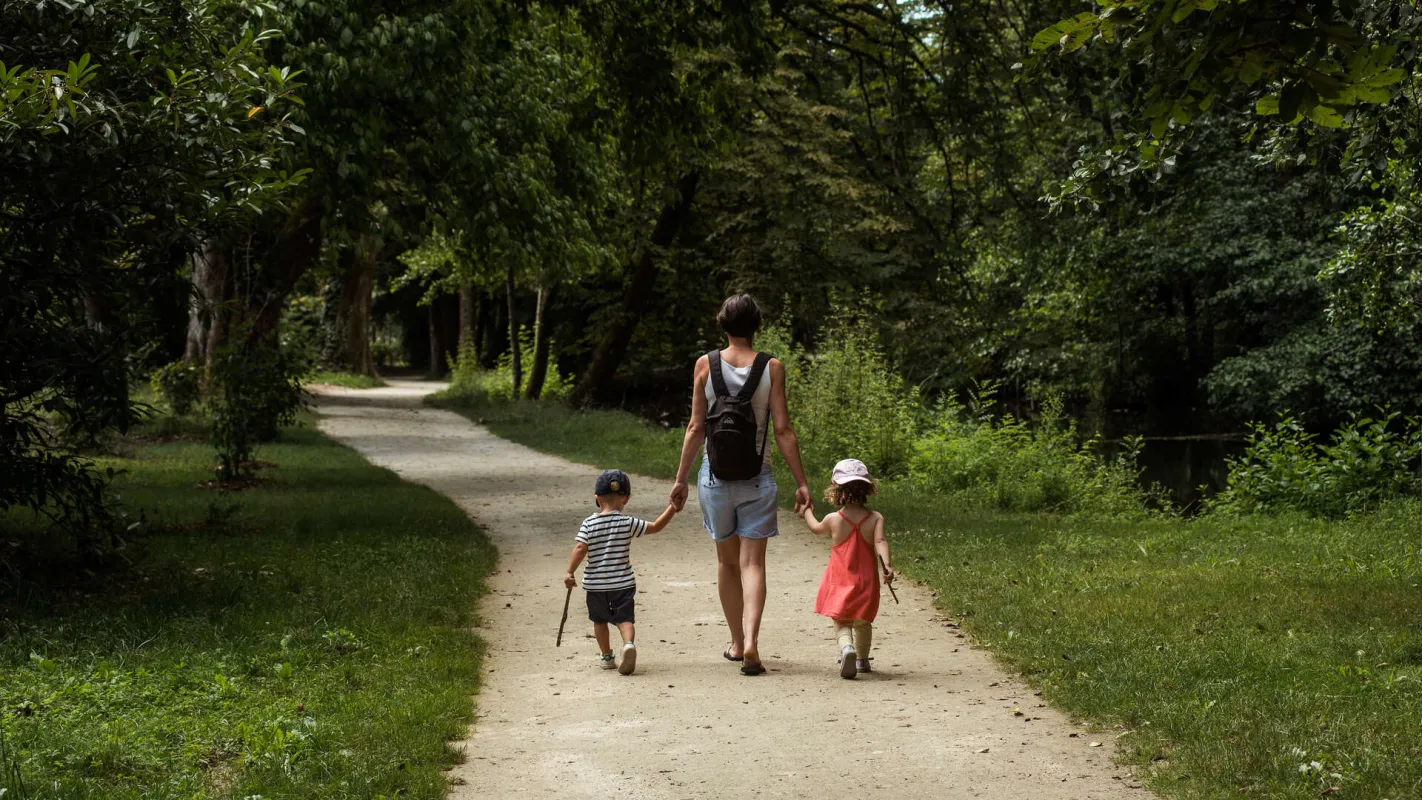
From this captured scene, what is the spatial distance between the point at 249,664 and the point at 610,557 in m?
2.00

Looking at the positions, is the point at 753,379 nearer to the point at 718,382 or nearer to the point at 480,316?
the point at 718,382

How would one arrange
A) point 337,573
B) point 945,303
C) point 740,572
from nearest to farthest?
point 740,572 < point 337,573 < point 945,303

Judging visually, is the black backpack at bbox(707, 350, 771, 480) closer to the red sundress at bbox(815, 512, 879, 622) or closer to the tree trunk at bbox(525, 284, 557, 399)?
the red sundress at bbox(815, 512, 879, 622)

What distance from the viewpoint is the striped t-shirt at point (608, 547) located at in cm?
771

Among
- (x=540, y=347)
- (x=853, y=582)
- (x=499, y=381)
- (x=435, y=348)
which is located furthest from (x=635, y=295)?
(x=435, y=348)

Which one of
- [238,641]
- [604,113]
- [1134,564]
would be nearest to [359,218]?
[604,113]

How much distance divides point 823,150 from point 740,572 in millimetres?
20516

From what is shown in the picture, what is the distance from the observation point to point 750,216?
29406 millimetres

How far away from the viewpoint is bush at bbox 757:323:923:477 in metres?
19.5

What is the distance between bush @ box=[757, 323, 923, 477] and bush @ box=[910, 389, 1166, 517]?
0.49 metres

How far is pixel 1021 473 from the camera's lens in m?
17.0

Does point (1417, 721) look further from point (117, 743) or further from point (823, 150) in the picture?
point (823, 150)

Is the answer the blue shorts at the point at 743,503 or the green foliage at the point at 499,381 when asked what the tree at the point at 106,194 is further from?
the green foliage at the point at 499,381

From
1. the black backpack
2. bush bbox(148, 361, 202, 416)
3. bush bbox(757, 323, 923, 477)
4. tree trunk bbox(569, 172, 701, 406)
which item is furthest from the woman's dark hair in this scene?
tree trunk bbox(569, 172, 701, 406)
